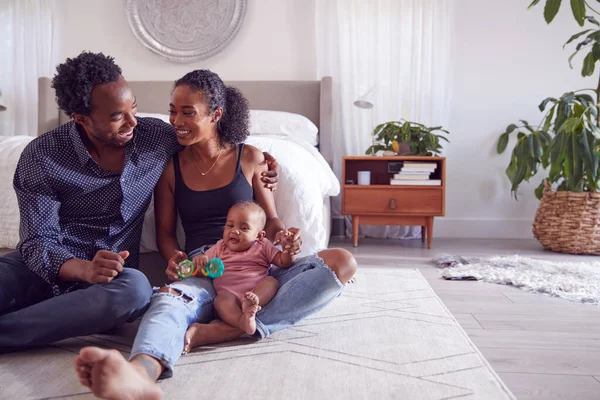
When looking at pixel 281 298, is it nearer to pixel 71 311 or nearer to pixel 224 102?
pixel 71 311

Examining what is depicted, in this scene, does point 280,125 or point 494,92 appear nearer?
point 280,125

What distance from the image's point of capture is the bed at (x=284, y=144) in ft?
6.01

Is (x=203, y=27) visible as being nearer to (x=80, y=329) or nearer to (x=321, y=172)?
(x=321, y=172)

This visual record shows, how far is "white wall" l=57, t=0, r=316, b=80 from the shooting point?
388cm

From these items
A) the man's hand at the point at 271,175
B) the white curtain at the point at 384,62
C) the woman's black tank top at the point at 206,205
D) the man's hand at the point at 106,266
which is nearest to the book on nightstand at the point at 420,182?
the white curtain at the point at 384,62

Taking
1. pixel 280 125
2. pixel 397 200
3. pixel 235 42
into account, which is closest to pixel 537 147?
pixel 397 200

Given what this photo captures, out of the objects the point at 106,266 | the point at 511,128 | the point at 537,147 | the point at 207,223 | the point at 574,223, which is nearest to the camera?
the point at 106,266

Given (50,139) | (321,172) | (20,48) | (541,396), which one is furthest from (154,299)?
(20,48)

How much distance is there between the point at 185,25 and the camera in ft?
12.7

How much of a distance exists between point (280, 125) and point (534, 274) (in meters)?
1.60

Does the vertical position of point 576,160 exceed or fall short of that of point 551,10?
it falls short

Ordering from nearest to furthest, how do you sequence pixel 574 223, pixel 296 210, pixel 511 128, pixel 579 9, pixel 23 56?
pixel 296 210, pixel 579 9, pixel 574 223, pixel 511 128, pixel 23 56

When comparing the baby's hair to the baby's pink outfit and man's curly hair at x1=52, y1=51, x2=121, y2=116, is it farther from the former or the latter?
man's curly hair at x1=52, y1=51, x2=121, y2=116

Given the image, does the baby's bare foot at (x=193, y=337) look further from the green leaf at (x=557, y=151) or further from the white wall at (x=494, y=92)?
the white wall at (x=494, y=92)
